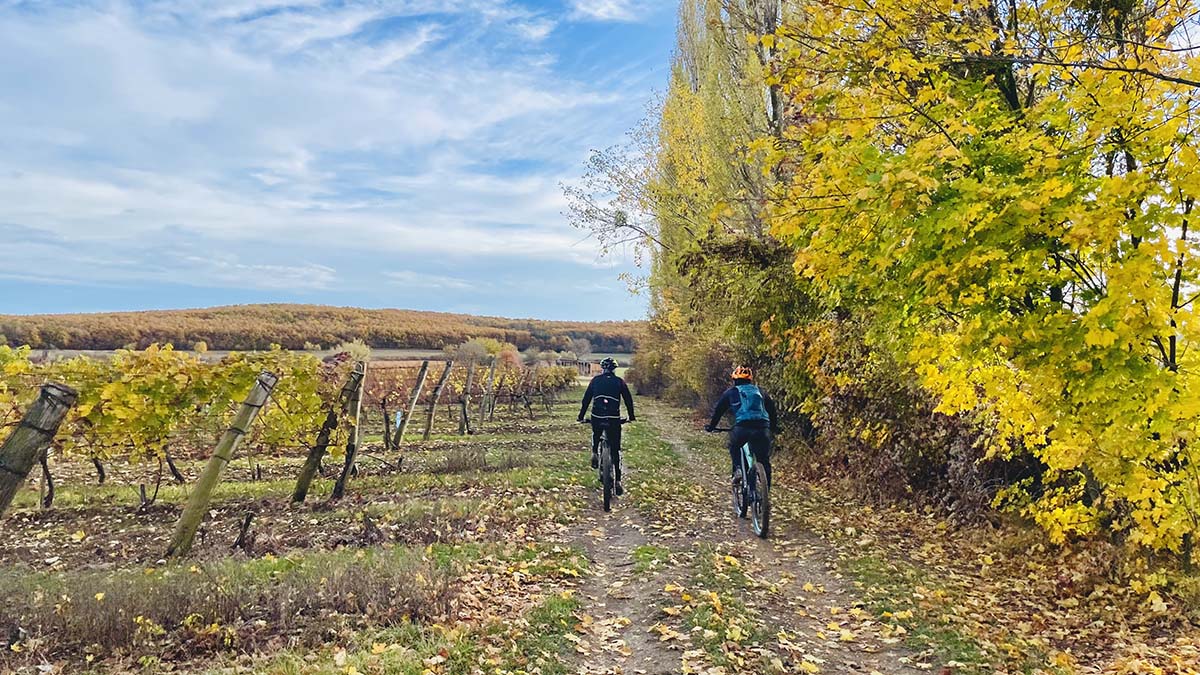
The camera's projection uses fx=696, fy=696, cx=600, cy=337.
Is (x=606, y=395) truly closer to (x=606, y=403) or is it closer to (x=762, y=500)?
(x=606, y=403)

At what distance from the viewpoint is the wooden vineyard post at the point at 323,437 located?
405 inches

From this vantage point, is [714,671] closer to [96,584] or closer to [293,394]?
[96,584]

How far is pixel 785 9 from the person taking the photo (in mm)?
17266

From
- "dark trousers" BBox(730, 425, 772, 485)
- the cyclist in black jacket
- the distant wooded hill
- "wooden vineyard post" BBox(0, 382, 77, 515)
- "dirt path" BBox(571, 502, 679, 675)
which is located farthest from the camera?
the distant wooded hill

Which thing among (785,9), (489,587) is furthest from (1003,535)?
(785,9)

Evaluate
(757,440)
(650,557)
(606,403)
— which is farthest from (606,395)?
(650,557)

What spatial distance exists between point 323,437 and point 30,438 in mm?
6057

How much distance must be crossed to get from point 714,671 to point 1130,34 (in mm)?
7073

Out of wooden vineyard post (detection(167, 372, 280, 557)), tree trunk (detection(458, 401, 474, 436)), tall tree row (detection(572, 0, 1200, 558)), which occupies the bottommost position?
tree trunk (detection(458, 401, 474, 436))

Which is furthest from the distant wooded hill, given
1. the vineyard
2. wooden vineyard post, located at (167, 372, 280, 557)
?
wooden vineyard post, located at (167, 372, 280, 557)

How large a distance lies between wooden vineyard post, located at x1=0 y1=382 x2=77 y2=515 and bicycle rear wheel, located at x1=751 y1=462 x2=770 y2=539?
7058 mm

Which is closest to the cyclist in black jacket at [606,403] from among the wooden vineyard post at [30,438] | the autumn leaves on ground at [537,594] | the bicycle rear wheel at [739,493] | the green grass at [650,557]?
the autumn leaves on ground at [537,594]

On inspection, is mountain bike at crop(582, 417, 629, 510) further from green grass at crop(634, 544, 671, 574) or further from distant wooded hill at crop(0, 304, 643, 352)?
distant wooded hill at crop(0, 304, 643, 352)

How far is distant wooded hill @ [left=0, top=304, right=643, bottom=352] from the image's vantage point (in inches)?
1282
